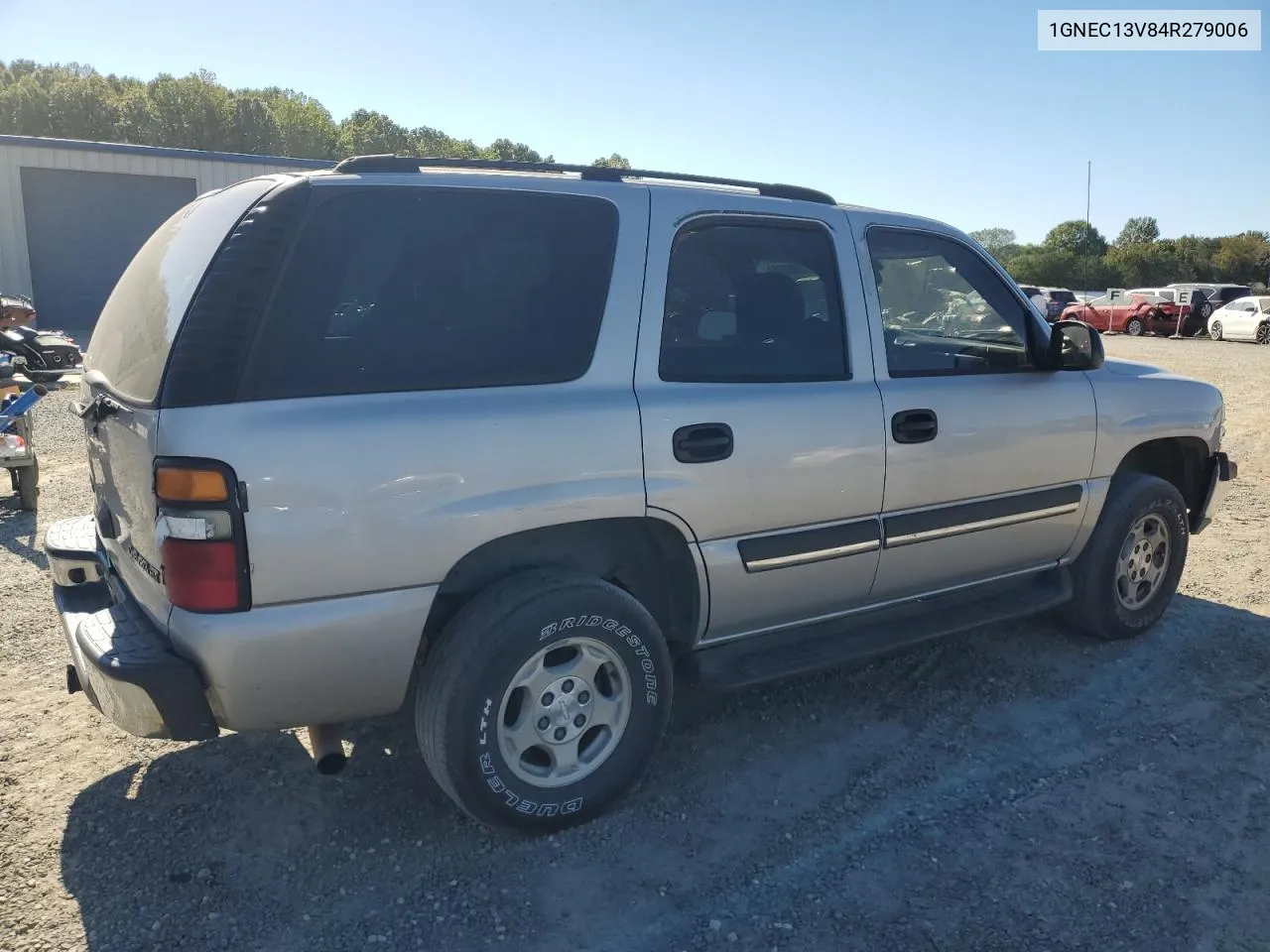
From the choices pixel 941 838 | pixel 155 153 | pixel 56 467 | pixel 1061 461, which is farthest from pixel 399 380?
pixel 155 153

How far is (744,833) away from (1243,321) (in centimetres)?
2902

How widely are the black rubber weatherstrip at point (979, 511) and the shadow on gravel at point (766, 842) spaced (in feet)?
2.58

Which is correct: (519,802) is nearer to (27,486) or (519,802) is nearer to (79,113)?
(27,486)

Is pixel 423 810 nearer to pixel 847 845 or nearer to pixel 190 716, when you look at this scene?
pixel 190 716

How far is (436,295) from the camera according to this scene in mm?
2828

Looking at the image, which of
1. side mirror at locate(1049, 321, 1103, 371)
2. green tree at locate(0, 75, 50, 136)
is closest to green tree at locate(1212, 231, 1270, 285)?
side mirror at locate(1049, 321, 1103, 371)

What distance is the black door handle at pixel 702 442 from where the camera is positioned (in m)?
3.11

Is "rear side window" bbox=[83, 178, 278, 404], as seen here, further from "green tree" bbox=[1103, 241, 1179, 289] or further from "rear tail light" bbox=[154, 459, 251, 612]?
"green tree" bbox=[1103, 241, 1179, 289]

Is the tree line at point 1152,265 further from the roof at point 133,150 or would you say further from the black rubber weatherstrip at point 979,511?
the black rubber weatherstrip at point 979,511

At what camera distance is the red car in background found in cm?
2903

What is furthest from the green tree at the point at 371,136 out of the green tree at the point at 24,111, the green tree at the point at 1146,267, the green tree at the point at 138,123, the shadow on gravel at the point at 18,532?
the shadow on gravel at the point at 18,532

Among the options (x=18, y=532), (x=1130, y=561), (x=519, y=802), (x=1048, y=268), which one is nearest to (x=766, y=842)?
(x=519, y=802)

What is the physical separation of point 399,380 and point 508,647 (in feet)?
2.71

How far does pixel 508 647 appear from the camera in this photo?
9.23ft
